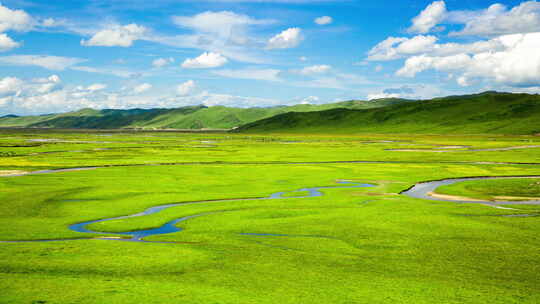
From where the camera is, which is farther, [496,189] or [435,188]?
[435,188]

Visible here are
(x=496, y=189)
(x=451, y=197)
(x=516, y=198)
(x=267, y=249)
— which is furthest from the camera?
(x=496, y=189)

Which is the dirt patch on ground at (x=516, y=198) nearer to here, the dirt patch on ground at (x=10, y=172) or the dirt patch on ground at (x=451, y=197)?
the dirt patch on ground at (x=451, y=197)

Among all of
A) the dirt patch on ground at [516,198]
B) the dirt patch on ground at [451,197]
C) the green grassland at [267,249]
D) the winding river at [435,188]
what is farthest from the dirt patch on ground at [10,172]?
the dirt patch on ground at [516,198]

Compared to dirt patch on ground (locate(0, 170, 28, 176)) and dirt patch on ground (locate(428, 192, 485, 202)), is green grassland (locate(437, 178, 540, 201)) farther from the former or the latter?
dirt patch on ground (locate(0, 170, 28, 176))

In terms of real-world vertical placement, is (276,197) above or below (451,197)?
above

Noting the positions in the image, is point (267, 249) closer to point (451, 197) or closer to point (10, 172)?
point (451, 197)

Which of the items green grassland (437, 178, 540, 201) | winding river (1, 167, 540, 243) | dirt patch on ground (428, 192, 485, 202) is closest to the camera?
winding river (1, 167, 540, 243)

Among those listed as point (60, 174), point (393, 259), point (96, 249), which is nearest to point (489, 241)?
point (393, 259)

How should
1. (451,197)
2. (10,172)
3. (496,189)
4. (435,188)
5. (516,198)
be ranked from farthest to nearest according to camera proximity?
(10,172) → (435,188) → (496,189) → (451,197) → (516,198)

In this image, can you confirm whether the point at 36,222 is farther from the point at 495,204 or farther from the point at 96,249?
the point at 495,204

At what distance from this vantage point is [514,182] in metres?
64.4

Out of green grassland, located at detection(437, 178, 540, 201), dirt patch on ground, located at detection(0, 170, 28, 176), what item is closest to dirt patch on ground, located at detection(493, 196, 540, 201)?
green grassland, located at detection(437, 178, 540, 201)

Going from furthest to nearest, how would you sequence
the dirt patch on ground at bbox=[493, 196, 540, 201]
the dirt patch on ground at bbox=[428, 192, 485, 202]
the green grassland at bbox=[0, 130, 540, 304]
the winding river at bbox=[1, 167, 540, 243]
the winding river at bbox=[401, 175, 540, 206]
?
1. the dirt patch on ground at bbox=[428, 192, 485, 202]
2. the dirt patch on ground at bbox=[493, 196, 540, 201]
3. the winding river at bbox=[401, 175, 540, 206]
4. the winding river at bbox=[1, 167, 540, 243]
5. the green grassland at bbox=[0, 130, 540, 304]

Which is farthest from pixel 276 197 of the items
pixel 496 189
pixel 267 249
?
pixel 496 189
